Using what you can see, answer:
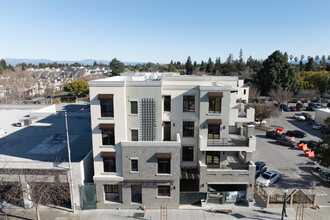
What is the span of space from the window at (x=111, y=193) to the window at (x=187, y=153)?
23.2ft

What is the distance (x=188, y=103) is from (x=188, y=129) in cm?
255

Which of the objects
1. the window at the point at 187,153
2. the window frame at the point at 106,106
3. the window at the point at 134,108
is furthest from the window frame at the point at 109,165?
the window at the point at 187,153

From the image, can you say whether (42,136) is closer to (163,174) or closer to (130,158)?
(130,158)

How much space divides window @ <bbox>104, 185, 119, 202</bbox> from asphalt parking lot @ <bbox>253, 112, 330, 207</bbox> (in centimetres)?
1577

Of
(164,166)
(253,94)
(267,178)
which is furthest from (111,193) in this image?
(253,94)

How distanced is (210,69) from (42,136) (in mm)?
108615

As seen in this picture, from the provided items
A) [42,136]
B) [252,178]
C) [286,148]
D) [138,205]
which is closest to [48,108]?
[42,136]

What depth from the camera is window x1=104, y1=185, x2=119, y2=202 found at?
65.9 ft

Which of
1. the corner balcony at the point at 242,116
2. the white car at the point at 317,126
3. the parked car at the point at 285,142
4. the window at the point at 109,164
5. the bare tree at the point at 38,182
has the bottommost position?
the parked car at the point at 285,142

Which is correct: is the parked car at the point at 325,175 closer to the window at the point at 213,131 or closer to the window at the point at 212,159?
the window at the point at 212,159

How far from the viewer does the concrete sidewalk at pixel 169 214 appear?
18.8 metres

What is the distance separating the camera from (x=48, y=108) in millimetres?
39750

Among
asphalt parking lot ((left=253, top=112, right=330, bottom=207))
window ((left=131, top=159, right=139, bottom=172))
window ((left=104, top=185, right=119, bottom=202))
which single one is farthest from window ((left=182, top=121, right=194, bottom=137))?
asphalt parking lot ((left=253, top=112, right=330, bottom=207))

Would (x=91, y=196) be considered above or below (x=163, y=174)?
below
